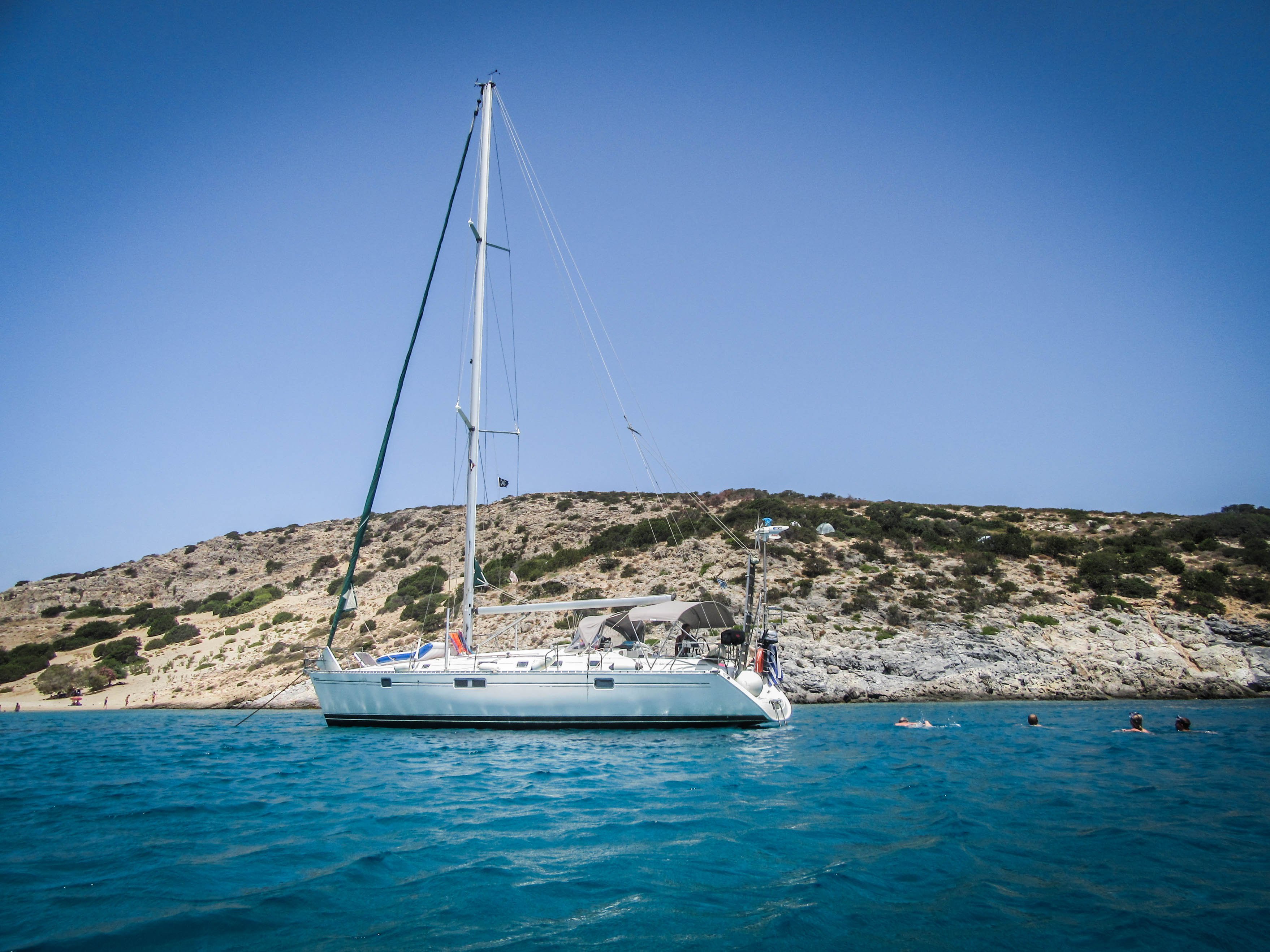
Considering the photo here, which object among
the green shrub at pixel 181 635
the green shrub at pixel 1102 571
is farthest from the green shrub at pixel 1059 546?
the green shrub at pixel 181 635

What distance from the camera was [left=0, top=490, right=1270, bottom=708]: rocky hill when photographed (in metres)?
30.2

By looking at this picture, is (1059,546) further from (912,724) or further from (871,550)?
(912,724)

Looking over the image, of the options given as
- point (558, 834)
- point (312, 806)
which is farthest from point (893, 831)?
point (312, 806)

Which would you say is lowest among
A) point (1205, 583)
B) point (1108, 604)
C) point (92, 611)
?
point (92, 611)

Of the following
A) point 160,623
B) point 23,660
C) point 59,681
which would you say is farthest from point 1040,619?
point 23,660

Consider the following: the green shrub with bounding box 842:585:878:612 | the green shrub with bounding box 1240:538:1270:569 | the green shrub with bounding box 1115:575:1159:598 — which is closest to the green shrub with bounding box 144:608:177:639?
the green shrub with bounding box 842:585:878:612

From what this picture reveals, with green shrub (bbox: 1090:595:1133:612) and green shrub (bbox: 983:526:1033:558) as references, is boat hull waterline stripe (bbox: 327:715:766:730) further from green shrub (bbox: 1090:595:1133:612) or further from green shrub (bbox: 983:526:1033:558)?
green shrub (bbox: 983:526:1033:558)

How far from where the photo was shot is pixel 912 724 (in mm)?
20812

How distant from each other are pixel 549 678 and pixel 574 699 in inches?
36.2

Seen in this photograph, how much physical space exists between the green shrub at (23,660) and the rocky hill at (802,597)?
13 centimetres

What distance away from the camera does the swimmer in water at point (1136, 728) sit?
18.4 metres

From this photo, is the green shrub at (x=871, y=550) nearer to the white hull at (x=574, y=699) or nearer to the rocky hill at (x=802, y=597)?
the rocky hill at (x=802, y=597)

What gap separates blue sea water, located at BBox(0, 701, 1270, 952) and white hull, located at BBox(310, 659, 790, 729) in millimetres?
2116

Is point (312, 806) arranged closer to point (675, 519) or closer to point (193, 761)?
point (193, 761)
